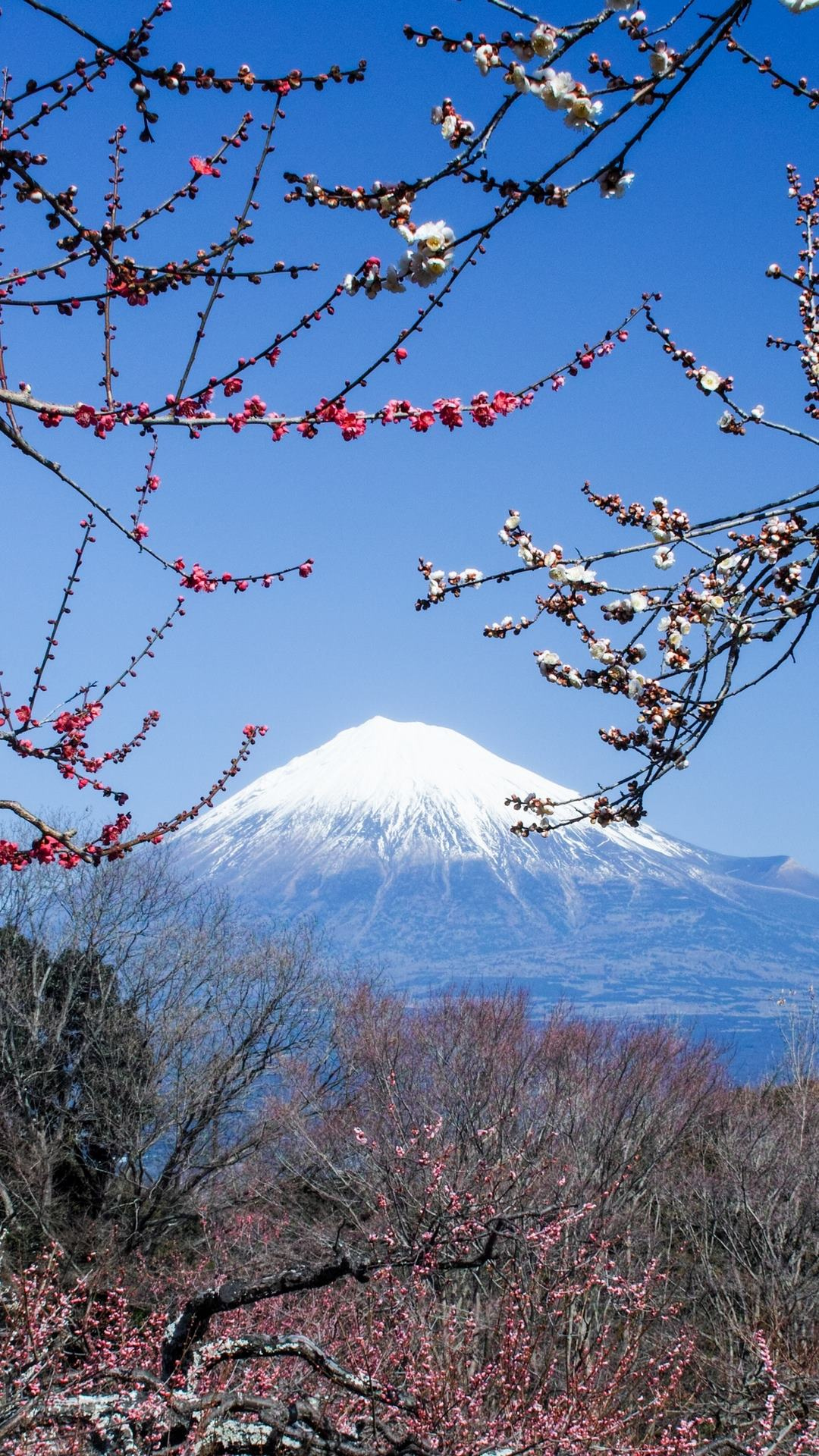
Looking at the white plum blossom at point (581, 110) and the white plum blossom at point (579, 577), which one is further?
the white plum blossom at point (579, 577)

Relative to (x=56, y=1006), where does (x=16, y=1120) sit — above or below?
below

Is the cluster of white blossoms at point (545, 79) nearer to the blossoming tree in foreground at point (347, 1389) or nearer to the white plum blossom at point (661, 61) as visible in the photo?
the white plum blossom at point (661, 61)

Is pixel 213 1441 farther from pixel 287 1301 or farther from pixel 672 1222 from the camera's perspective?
pixel 672 1222

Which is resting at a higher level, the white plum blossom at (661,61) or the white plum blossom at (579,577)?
the white plum blossom at (661,61)

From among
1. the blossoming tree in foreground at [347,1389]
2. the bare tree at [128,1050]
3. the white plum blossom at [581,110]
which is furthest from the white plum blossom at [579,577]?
the bare tree at [128,1050]

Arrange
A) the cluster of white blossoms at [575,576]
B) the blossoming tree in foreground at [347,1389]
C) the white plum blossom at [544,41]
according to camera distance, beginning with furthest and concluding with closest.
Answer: the blossoming tree in foreground at [347,1389] < the cluster of white blossoms at [575,576] < the white plum blossom at [544,41]

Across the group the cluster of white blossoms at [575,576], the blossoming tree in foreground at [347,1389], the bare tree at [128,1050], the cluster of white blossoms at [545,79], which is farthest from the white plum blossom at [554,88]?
the bare tree at [128,1050]

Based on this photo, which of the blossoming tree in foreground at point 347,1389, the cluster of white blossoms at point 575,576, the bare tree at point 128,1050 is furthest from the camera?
the bare tree at point 128,1050

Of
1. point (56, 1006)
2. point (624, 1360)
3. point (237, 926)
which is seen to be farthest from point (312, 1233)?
point (237, 926)

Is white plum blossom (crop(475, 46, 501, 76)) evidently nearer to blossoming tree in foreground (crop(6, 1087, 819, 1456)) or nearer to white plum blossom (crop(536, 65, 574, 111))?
white plum blossom (crop(536, 65, 574, 111))

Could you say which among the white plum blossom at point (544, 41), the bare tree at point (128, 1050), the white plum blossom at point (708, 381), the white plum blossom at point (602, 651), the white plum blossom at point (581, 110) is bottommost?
the bare tree at point (128, 1050)

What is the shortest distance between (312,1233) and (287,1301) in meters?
2.06

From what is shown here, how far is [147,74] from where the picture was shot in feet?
5.79

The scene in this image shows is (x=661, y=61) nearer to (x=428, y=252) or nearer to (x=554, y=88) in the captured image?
(x=554, y=88)
